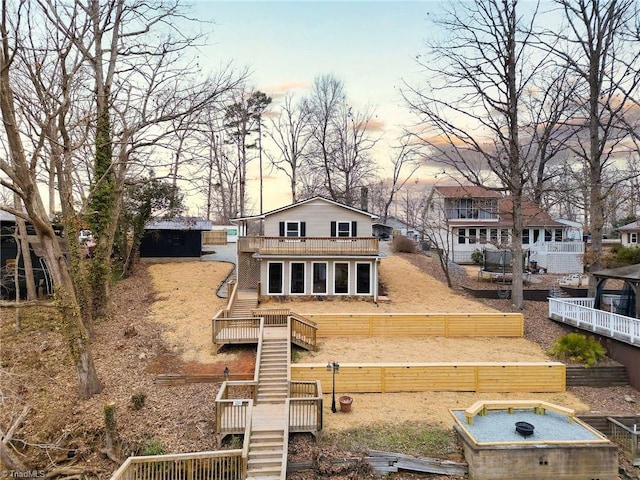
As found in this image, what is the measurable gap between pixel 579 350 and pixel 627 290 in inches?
165

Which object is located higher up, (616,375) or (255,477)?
(616,375)

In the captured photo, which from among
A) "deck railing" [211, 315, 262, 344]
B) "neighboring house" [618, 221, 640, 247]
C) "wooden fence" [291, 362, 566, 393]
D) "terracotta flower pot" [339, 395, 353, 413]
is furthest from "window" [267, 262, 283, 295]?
"neighboring house" [618, 221, 640, 247]

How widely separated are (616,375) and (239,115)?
36.9 meters

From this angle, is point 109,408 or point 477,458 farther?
point 109,408

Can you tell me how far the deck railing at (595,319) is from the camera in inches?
572

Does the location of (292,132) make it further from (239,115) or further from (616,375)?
(616,375)

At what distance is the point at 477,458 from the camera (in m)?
9.71

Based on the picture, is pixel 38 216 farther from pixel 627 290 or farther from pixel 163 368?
pixel 627 290

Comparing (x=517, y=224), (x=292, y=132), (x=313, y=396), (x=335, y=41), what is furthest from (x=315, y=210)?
(x=292, y=132)

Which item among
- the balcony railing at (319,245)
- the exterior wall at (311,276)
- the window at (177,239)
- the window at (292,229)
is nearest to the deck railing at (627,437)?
the exterior wall at (311,276)

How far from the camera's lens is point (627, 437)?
11.1 metres

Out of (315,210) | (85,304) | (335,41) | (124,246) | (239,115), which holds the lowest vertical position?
(85,304)

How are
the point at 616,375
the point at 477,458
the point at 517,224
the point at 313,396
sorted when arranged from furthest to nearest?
the point at 517,224, the point at 616,375, the point at 313,396, the point at 477,458

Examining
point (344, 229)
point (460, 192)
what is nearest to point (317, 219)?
point (344, 229)
